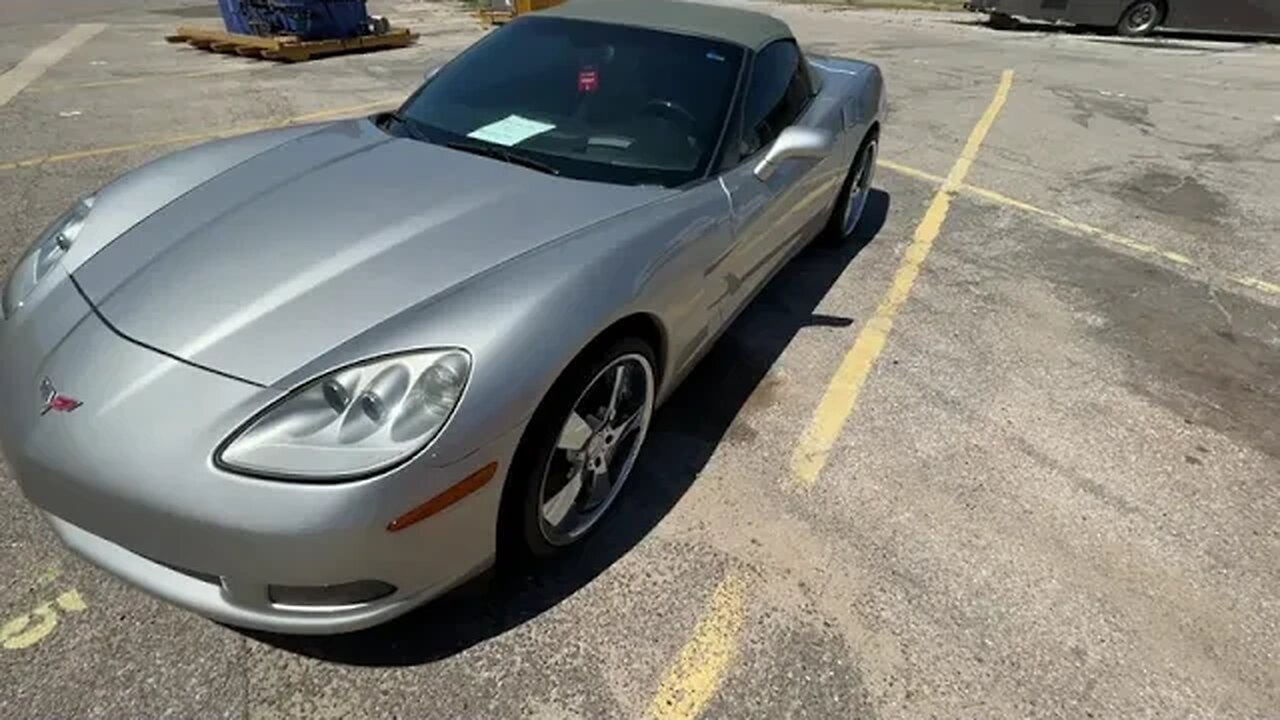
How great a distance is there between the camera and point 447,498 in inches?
64.6

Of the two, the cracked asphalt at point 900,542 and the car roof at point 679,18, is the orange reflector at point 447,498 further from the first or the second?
the car roof at point 679,18

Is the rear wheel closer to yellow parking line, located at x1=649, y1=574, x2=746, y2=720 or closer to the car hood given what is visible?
the car hood

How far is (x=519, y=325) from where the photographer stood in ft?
5.79

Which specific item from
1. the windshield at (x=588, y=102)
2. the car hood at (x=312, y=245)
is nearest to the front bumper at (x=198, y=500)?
the car hood at (x=312, y=245)

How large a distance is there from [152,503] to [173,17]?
16843 millimetres

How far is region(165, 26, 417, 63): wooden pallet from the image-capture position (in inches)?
374

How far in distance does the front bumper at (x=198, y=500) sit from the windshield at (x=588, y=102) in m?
1.25

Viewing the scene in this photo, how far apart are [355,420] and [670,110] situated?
1718 millimetres

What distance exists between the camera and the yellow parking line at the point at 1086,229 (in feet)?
14.1

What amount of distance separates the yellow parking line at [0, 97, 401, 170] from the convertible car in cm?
370

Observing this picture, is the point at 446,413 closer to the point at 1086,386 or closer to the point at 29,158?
the point at 1086,386

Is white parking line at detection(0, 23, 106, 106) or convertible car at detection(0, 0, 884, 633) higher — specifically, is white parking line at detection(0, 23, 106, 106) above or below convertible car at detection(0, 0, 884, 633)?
below

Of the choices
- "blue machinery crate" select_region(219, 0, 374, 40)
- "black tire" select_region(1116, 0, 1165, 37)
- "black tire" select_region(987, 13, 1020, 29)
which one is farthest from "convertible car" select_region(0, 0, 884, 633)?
"black tire" select_region(987, 13, 1020, 29)

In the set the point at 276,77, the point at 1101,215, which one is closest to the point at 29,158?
the point at 276,77
